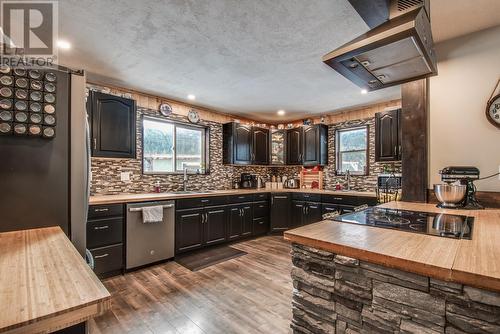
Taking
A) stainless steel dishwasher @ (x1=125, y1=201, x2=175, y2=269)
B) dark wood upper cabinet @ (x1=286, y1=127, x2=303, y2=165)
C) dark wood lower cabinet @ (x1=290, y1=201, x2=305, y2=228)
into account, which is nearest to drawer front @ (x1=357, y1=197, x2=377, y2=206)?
dark wood lower cabinet @ (x1=290, y1=201, x2=305, y2=228)

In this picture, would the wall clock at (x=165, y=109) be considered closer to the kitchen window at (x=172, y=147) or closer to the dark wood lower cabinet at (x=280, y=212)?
the kitchen window at (x=172, y=147)

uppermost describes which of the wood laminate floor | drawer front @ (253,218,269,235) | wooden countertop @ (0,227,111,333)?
wooden countertop @ (0,227,111,333)

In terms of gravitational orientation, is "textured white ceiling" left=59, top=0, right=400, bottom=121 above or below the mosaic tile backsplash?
above

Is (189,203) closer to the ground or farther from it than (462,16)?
closer to the ground

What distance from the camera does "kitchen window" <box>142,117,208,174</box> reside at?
385cm

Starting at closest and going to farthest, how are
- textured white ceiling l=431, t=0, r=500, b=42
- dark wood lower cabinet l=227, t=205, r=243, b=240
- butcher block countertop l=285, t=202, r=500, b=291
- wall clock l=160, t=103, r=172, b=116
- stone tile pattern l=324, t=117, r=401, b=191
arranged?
butcher block countertop l=285, t=202, r=500, b=291 → textured white ceiling l=431, t=0, r=500, b=42 → wall clock l=160, t=103, r=172, b=116 → dark wood lower cabinet l=227, t=205, r=243, b=240 → stone tile pattern l=324, t=117, r=401, b=191

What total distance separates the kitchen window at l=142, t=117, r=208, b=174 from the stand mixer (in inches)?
142

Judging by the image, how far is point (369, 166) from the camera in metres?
4.42

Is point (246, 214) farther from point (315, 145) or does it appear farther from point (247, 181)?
point (315, 145)

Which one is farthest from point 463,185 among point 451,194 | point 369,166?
point 369,166

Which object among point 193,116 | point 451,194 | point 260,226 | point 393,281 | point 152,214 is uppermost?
point 193,116

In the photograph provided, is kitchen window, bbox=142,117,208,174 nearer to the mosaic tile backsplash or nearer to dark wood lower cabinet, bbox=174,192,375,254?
the mosaic tile backsplash

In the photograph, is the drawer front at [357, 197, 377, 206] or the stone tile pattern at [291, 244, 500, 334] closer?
the stone tile pattern at [291, 244, 500, 334]

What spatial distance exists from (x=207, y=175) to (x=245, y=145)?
101cm
